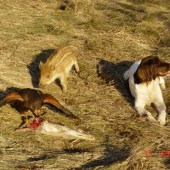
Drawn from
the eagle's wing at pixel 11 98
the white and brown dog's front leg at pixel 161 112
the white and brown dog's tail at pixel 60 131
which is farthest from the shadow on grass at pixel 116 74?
the eagle's wing at pixel 11 98

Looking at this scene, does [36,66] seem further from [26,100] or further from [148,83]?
[148,83]

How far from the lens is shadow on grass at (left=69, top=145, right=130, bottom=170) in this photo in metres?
4.55

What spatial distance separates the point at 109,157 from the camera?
4758mm

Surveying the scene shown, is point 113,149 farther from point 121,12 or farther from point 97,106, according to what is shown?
point 121,12

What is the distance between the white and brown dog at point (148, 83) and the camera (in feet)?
20.6

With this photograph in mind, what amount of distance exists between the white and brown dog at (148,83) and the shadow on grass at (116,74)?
0.58 ft

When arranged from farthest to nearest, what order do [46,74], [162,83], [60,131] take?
[162,83] < [46,74] < [60,131]

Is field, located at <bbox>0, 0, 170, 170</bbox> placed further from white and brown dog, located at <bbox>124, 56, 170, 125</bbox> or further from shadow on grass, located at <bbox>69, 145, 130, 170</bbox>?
white and brown dog, located at <bbox>124, 56, 170, 125</bbox>

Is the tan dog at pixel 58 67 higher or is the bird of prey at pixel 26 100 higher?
the tan dog at pixel 58 67

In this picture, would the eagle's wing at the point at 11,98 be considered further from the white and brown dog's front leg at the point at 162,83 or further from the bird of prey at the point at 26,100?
the white and brown dog's front leg at the point at 162,83

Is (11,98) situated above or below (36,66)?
below

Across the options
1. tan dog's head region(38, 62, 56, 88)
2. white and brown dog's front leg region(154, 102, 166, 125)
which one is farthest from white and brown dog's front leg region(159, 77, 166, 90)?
tan dog's head region(38, 62, 56, 88)

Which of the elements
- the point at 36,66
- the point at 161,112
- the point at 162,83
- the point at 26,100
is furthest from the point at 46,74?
the point at 162,83

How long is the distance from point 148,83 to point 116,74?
103cm
